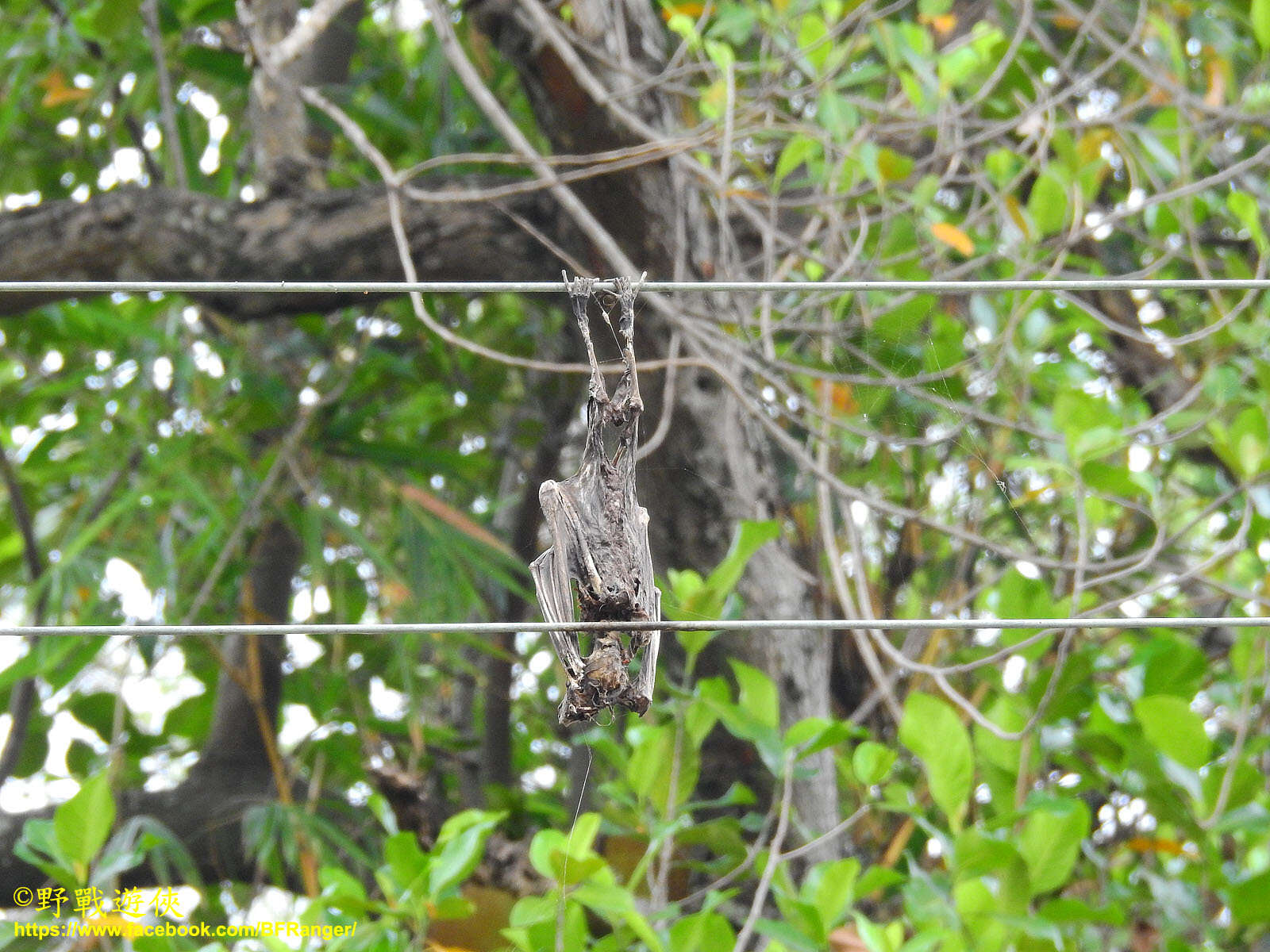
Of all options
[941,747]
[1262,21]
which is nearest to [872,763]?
[941,747]

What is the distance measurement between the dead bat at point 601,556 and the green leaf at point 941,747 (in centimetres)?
77

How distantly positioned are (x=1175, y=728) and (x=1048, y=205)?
0.83 meters

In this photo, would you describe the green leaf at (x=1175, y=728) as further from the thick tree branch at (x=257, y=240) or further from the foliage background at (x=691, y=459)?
the thick tree branch at (x=257, y=240)

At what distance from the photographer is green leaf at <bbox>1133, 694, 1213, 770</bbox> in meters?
1.56

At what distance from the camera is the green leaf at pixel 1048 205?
1887 millimetres

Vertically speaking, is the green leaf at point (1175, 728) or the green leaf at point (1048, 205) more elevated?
the green leaf at point (1048, 205)

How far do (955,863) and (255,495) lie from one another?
1541mm

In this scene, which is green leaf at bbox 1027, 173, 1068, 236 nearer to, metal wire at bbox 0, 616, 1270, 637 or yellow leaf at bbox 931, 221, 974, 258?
yellow leaf at bbox 931, 221, 974, 258

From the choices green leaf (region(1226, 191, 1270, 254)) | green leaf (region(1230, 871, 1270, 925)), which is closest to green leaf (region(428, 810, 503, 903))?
green leaf (region(1230, 871, 1270, 925))

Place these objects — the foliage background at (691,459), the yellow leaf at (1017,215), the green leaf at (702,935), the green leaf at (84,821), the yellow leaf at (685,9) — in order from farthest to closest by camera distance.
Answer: the yellow leaf at (685,9) < the yellow leaf at (1017,215) < the foliage background at (691,459) < the green leaf at (84,821) < the green leaf at (702,935)

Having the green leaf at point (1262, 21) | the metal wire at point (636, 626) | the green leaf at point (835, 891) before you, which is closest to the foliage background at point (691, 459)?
the green leaf at point (835, 891)

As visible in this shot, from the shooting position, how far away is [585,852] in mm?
1468

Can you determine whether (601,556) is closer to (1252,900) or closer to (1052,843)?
(1052,843)

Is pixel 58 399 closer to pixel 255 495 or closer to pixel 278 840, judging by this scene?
pixel 255 495
